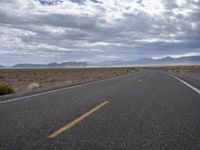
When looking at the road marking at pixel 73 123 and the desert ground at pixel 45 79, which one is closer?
the road marking at pixel 73 123

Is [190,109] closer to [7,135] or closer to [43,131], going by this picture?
[43,131]

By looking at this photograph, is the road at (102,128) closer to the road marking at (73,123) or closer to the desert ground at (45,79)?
the road marking at (73,123)

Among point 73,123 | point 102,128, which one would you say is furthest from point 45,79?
point 102,128

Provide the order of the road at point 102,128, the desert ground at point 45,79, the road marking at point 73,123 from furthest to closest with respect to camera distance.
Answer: the desert ground at point 45,79, the road marking at point 73,123, the road at point 102,128

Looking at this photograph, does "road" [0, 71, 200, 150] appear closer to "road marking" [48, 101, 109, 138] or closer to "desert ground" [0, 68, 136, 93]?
"road marking" [48, 101, 109, 138]

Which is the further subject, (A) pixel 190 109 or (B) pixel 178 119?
(A) pixel 190 109

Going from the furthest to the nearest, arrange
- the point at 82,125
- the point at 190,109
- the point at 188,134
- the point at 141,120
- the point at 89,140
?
the point at 190,109 < the point at 141,120 < the point at 82,125 < the point at 188,134 < the point at 89,140

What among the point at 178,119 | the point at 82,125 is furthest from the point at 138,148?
the point at 178,119

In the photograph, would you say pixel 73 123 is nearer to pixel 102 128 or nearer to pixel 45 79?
pixel 102 128

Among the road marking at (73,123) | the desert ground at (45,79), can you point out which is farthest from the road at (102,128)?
the desert ground at (45,79)

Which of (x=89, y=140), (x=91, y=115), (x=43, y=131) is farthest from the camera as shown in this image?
(x=91, y=115)

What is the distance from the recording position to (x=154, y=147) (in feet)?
13.3

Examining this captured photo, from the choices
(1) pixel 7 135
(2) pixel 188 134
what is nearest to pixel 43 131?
(1) pixel 7 135

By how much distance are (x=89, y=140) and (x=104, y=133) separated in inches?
19.6
